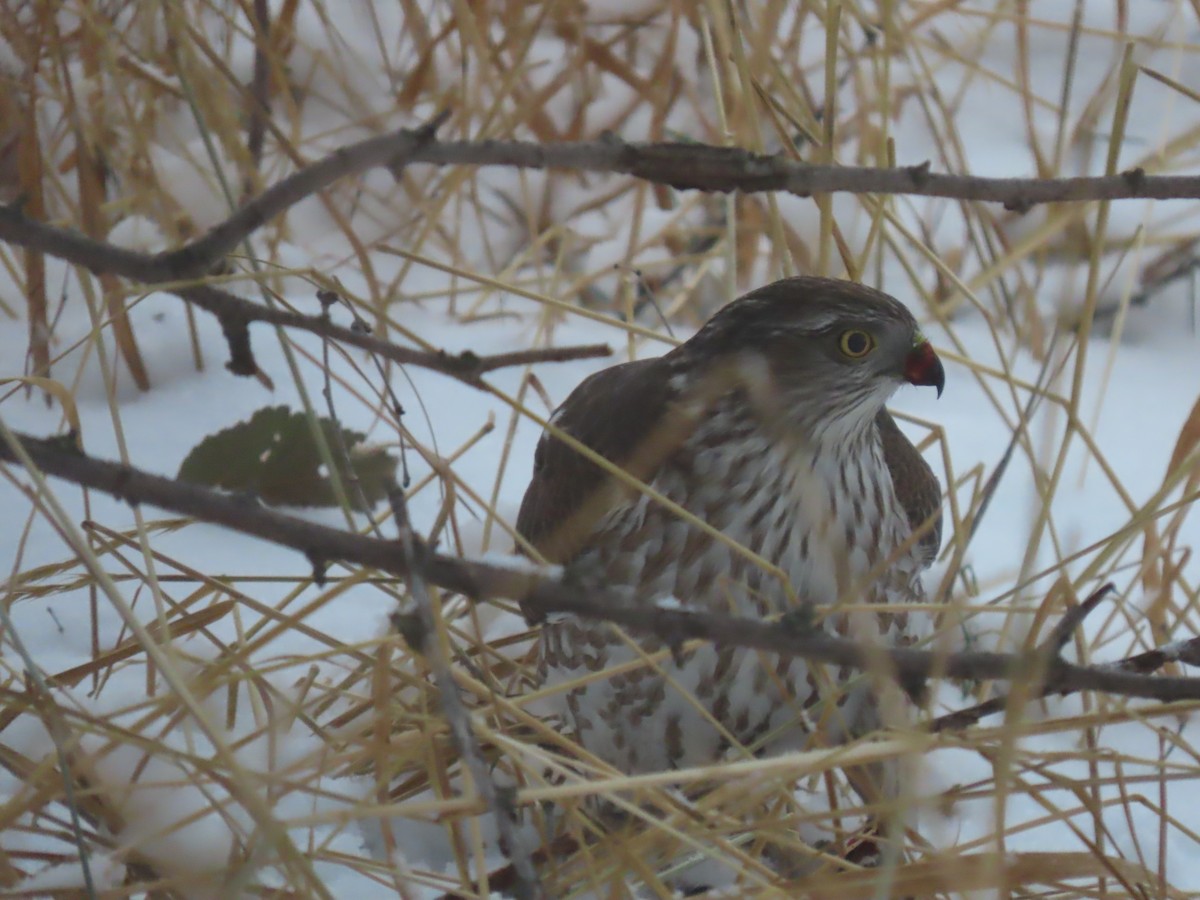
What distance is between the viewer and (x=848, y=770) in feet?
5.41

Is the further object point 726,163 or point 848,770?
→ point 848,770

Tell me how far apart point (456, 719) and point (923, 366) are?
3.12ft

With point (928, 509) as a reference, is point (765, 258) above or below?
above

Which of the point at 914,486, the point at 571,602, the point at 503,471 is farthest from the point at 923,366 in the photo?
the point at 571,602

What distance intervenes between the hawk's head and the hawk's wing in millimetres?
80

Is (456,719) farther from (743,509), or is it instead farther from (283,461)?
(283,461)

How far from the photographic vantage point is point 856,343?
5.41 feet

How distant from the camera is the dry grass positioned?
3.93ft

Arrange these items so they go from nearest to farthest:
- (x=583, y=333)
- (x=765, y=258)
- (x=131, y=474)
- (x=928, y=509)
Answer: (x=131, y=474) → (x=928, y=509) → (x=583, y=333) → (x=765, y=258)

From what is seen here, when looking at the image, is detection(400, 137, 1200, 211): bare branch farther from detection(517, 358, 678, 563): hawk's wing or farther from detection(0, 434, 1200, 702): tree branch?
detection(517, 358, 678, 563): hawk's wing

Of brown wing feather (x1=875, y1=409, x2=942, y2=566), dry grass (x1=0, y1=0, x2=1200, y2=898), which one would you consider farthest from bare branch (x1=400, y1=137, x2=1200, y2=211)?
brown wing feather (x1=875, y1=409, x2=942, y2=566)

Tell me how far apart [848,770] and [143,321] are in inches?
57.3

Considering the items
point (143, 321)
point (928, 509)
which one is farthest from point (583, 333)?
point (928, 509)

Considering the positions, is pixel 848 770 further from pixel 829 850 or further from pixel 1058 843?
pixel 1058 843
